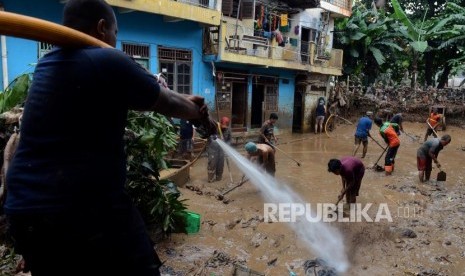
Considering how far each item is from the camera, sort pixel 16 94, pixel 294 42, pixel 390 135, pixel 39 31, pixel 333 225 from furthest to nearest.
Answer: pixel 294 42 → pixel 390 135 → pixel 333 225 → pixel 16 94 → pixel 39 31

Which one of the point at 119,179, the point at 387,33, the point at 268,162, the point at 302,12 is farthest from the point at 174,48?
the point at 387,33

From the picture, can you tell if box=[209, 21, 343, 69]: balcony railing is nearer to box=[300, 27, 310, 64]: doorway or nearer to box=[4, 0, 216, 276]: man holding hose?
box=[300, 27, 310, 64]: doorway

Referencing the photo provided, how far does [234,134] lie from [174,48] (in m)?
4.26

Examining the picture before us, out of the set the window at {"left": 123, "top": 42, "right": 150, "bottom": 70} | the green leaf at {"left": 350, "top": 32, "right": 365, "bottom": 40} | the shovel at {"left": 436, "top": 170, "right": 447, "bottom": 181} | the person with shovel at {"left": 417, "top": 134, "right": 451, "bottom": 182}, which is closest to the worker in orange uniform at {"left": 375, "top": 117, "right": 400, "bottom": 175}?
the person with shovel at {"left": 417, "top": 134, "right": 451, "bottom": 182}

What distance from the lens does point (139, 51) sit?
452 inches

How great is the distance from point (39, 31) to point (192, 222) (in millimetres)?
4735

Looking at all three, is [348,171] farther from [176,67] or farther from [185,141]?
[176,67]

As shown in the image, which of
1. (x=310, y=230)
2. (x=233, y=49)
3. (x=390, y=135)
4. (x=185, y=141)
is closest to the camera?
(x=310, y=230)

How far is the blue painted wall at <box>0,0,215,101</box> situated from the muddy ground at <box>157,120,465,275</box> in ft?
13.1

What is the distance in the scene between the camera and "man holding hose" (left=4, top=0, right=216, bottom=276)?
135 cm

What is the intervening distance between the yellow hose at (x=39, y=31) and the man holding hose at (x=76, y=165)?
0.13 feet

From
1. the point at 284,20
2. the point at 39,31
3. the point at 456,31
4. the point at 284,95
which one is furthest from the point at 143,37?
the point at 456,31

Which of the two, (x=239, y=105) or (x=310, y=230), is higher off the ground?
(x=239, y=105)

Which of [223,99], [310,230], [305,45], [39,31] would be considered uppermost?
[305,45]
